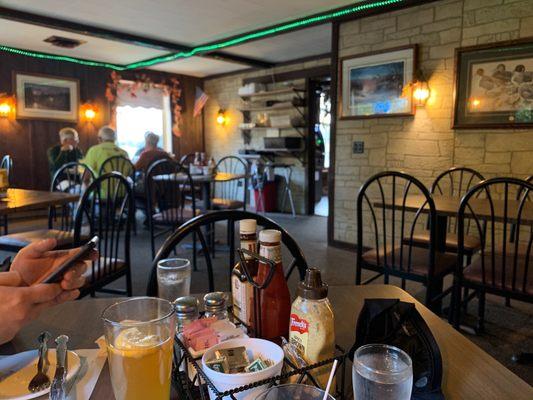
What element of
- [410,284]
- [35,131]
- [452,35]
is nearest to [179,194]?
[410,284]

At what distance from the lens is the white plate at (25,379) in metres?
0.60

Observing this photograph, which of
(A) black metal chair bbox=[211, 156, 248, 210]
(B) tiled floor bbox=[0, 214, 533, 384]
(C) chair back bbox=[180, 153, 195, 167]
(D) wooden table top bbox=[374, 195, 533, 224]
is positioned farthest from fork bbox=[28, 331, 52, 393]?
(A) black metal chair bbox=[211, 156, 248, 210]

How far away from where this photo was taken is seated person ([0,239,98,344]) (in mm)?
610

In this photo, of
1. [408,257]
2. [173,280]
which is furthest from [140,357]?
[408,257]

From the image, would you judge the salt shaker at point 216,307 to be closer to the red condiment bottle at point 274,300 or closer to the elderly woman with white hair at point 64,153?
the red condiment bottle at point 274,300

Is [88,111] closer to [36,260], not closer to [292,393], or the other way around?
[36,260]

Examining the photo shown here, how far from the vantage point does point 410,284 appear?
10.4 feet

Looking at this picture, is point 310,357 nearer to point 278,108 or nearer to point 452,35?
point 452,35

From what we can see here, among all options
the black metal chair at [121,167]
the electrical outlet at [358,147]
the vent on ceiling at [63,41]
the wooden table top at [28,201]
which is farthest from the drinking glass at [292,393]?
the vent on ceiling at [63,41]

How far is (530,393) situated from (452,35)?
3420mm

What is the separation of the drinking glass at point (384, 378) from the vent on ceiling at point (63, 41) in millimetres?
5725

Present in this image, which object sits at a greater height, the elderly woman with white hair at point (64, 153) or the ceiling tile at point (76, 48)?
the ceiling tile at point (76, 48)

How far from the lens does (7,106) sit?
5734mm

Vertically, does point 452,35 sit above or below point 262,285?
above
